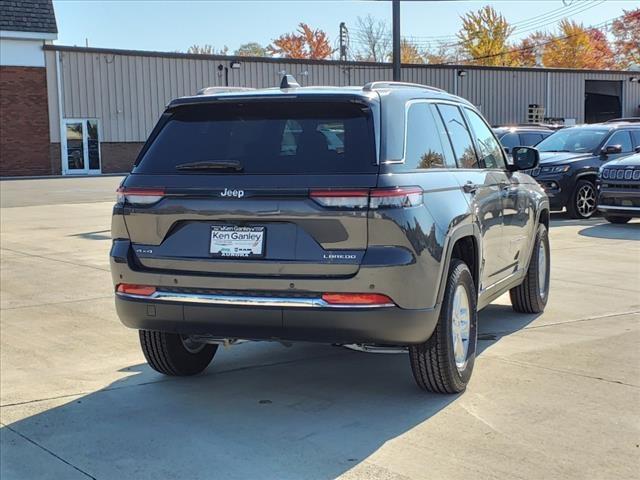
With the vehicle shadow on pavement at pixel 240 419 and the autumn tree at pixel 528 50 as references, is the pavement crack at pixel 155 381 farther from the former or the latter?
the autumn tree at pixel 528 50

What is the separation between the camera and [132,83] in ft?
127

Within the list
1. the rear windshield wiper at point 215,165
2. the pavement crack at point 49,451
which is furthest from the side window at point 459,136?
the pavement crack at point 49,451

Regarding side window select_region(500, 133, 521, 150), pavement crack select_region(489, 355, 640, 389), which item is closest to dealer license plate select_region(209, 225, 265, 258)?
pavement crack select_region(489, 355, 640, 389)

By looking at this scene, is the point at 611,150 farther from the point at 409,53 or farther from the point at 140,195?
the point at 409,53

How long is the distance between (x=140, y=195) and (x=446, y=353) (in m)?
2.05

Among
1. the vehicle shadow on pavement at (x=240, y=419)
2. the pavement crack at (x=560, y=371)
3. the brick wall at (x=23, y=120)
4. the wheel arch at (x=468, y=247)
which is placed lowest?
the vehicle shadow on pavement at (x=240, y=419)

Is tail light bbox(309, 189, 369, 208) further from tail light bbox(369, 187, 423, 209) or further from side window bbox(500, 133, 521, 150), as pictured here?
side window bbox(500, 133, 521, 150)

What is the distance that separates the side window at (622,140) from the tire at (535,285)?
10.0m

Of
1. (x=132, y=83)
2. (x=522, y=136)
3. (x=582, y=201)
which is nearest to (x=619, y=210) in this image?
(x=582, y=201)

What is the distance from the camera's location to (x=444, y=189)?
5.06 metres

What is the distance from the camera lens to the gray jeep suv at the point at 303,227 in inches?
175

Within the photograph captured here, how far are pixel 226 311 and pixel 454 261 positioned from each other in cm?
148

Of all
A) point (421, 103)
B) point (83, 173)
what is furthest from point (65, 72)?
point (421, 103)

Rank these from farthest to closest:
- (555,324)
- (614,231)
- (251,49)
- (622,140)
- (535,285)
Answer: (251,49) < (622,140) < (614,231) < (535,285) < (555,324)
